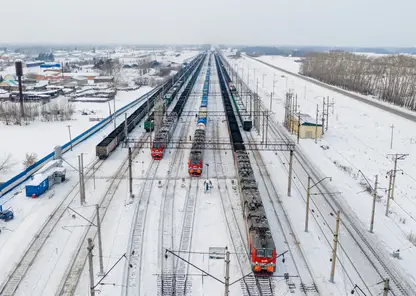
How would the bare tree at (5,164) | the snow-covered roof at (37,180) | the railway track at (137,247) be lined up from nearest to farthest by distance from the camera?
the railway track at (137,247), the snow-covered roof at (37,180), the bare tree at (5,164)

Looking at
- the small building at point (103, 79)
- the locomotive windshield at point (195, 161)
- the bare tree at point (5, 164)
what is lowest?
the bare tree at point (5, 164)

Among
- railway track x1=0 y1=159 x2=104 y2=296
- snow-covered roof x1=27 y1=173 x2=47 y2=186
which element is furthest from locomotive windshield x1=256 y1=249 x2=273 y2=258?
snow-covered roof x1=27 y1=173 x2=47 y2=186

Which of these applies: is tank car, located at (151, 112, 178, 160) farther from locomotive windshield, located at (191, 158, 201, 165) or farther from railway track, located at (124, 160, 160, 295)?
railway track, located at (124, 160, 160, 295)

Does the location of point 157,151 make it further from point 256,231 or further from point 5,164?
point 256,231

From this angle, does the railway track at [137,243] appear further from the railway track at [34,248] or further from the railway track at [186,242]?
the railway track at [34,248]

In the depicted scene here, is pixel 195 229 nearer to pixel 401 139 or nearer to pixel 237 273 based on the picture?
pixel 237 273

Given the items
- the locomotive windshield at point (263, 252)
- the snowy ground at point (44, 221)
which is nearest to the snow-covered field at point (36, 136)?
the snowy ground at point (44, 221)

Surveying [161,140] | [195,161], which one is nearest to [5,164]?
[161,140]
